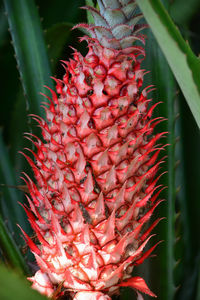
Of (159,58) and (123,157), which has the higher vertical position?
(159,58)

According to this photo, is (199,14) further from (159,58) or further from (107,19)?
(107,19)

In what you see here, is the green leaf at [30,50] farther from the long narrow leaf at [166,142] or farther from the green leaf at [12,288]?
the green leaf at [12,288]

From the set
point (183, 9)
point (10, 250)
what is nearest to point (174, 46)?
point (10, 250)

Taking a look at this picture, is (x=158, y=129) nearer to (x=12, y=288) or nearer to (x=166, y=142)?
(x=166, y=142)

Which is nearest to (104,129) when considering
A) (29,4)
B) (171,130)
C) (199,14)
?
(171,130)

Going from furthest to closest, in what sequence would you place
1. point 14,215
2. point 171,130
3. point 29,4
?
point 14,215
point 29,4
point 171,130

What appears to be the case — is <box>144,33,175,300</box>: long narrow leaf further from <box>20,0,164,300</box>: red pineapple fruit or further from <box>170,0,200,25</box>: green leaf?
<box>170,0,200,25</box>: green leaf
